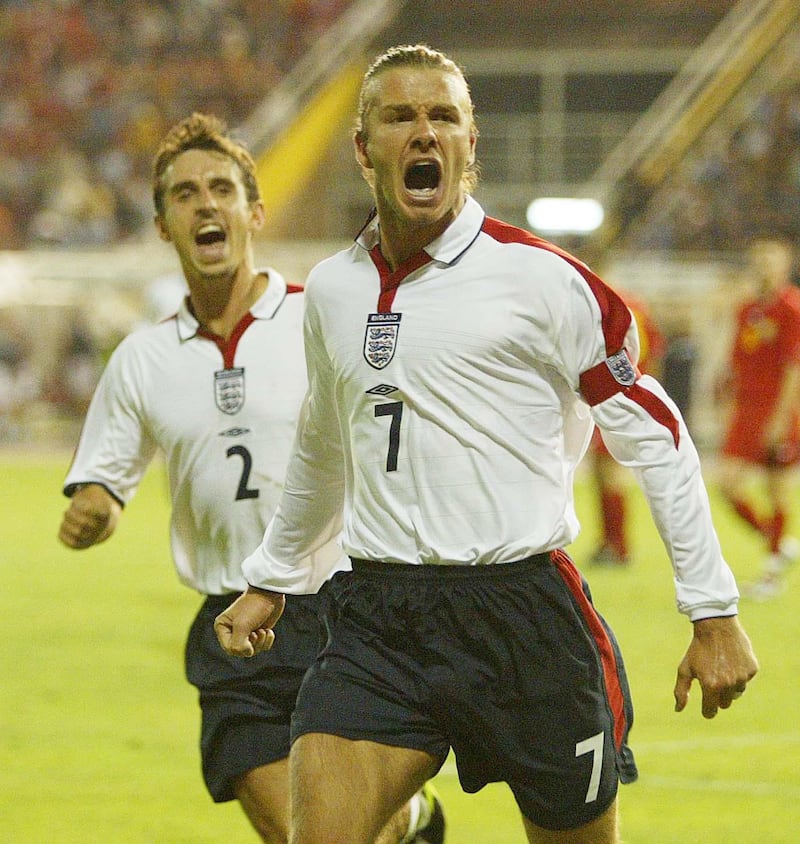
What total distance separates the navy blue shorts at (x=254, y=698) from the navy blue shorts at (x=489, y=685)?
776 millimetres

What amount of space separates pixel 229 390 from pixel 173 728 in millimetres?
2785

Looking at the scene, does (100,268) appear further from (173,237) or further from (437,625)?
(437,625)

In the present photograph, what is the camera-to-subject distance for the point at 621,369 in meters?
3.26

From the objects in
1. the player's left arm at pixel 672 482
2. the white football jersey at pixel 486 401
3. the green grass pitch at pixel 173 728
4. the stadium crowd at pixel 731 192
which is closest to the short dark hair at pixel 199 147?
the white football jersey at pixel 486 401

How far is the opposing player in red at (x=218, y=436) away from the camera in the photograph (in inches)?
165

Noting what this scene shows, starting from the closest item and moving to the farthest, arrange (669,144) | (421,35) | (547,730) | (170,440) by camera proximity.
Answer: (547,730) < (170,440) < (669,144) < (421,35)

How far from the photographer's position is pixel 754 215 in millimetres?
23297

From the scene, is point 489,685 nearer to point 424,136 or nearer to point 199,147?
point 424,136

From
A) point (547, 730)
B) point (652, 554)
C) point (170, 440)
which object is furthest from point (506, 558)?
point (652, 554)

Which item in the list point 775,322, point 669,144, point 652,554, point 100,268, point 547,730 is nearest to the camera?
point 547,730

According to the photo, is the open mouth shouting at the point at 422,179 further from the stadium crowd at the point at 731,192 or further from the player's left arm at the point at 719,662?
the stadium crowd at the point at 731,192

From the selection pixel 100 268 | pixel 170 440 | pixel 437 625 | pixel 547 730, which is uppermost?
pixel 100 268

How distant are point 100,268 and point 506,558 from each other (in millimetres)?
20051

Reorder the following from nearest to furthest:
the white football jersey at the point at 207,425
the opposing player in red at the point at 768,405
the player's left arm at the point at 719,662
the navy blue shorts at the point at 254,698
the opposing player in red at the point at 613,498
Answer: the player's left arm at the point at 719,662 < the navy blue shorts at the point at 254,698 < the white football jersey at the point at 207,425 < the opposing player in red at the point at 768,405 < the opposing player in red at the point at 613,498
